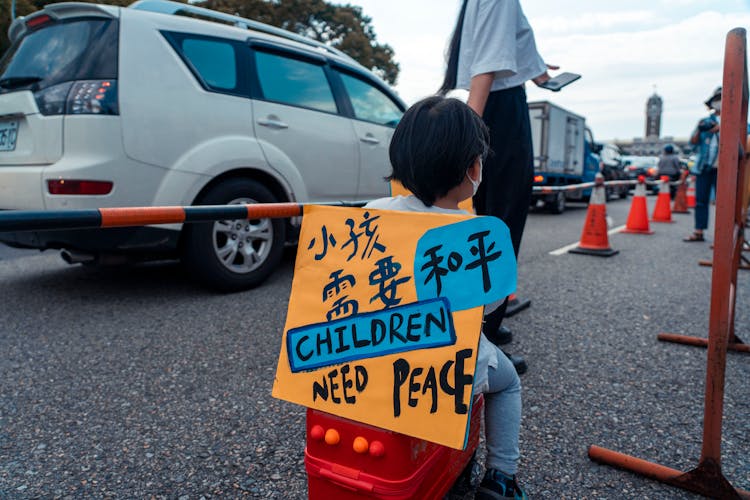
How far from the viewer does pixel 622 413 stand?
2.03 m

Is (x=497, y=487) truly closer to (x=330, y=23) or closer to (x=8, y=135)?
(x=8, y=135)

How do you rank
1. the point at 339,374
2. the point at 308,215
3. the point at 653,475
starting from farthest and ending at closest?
the point at 653,475
the point at 308,215
the point at 339,374

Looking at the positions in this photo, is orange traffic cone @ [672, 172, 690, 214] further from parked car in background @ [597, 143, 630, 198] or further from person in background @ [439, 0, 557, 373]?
person in background @ [439, 0, 557, 373]

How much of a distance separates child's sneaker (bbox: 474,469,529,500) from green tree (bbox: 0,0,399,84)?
812 inches

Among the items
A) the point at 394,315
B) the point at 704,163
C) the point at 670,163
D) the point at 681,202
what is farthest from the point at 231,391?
the point at 670,163

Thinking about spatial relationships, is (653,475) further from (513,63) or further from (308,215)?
(513,63)

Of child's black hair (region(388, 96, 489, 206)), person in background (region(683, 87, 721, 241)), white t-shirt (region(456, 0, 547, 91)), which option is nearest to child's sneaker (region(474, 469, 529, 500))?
child's black hair (region(388, 96, 489, 206))

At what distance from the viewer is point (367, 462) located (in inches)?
44.9

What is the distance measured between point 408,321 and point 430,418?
0.21m

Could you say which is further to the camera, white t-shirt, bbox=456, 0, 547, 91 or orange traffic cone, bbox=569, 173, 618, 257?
orange traffic cone, bbox=569, 173, 618, 257

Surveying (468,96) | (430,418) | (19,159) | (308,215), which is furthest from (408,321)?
(19,159)

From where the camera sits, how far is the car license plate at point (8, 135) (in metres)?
3.15

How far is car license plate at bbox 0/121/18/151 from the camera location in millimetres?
3152

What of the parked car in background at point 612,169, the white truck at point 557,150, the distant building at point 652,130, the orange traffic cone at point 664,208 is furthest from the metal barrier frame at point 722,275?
the distant building at point 652,130
